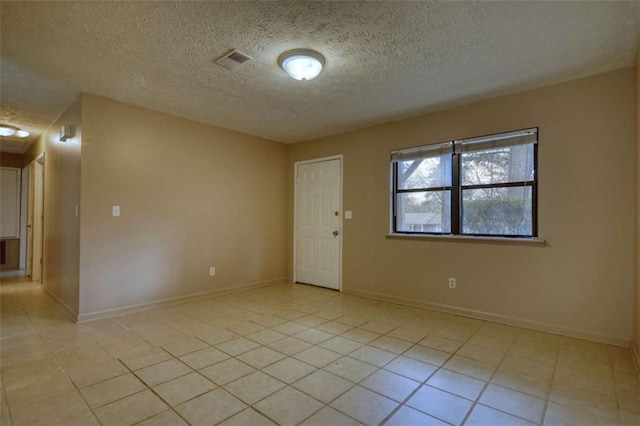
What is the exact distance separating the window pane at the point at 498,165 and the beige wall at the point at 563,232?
0.50ft

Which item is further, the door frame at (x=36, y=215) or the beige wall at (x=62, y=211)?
the door frame at (x=36, y=215)

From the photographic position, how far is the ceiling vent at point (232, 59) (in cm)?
256

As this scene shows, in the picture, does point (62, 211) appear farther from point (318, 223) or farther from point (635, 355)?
point (635, 355)

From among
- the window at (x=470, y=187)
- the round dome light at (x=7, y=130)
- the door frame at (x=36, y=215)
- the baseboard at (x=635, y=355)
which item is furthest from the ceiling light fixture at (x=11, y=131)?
the baseboard at (x=635, y=355)

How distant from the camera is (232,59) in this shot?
2652 millimetres

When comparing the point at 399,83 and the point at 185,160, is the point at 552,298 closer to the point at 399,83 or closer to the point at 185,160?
the point at 399,83

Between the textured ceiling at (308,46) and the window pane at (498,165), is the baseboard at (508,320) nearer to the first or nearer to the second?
the window pane at (498,165)

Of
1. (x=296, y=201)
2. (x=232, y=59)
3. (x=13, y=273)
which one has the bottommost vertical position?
(x=13, y=273)

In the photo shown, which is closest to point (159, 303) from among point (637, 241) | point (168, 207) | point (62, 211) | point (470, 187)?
point (168, 207)

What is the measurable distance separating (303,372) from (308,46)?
2440 mm

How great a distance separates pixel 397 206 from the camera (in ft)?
14.0

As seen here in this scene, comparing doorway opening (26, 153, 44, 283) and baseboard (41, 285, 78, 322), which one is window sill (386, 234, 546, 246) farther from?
doorway opening (26, 153, 44, 283)

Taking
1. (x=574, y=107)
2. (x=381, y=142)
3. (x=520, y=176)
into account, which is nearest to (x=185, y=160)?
(x=381, y=142)

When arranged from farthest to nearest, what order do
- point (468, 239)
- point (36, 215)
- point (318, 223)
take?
point (36, 215)
point (318, 223)
point (468, 239)
